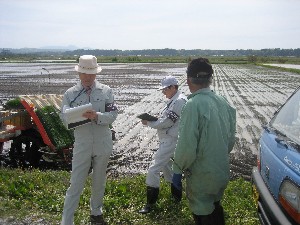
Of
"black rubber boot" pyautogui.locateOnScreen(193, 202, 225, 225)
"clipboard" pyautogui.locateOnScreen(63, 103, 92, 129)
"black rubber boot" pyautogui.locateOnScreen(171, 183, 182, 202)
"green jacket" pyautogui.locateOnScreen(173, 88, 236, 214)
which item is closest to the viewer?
"green jacket" pyautogui.locateOnScreen(173, 88, 236, 214)

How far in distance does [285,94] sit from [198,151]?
19.8 meters

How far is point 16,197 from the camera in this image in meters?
5.48

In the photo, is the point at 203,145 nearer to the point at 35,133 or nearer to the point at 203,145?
the point at 203,145

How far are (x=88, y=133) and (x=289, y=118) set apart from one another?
2334 mm

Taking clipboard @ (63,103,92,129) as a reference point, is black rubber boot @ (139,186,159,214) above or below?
below

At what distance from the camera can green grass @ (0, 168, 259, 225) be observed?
185 inches

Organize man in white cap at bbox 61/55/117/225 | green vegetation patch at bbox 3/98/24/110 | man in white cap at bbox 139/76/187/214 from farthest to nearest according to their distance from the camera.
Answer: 1. green vegetation patch at bbox 3/98/24/110
2. man in white cap at bbox 139/76/187/214
3. man in white cap at bbox 61/55/117/225

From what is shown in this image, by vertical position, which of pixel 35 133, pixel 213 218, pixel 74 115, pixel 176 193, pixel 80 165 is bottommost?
pixel 176 193

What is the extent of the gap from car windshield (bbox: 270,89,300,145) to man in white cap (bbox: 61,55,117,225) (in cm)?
193

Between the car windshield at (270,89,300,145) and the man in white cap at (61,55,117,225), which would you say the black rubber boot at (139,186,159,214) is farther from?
the car windshield at (270,89,300,145)

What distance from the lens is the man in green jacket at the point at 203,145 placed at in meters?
3.17

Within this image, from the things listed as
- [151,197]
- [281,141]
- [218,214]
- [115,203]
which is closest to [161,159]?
[151,197]

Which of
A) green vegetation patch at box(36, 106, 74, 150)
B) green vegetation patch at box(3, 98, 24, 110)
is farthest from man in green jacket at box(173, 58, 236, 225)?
green vegetation patch at box(3, 98, 24, 110)

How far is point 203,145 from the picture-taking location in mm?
3234
